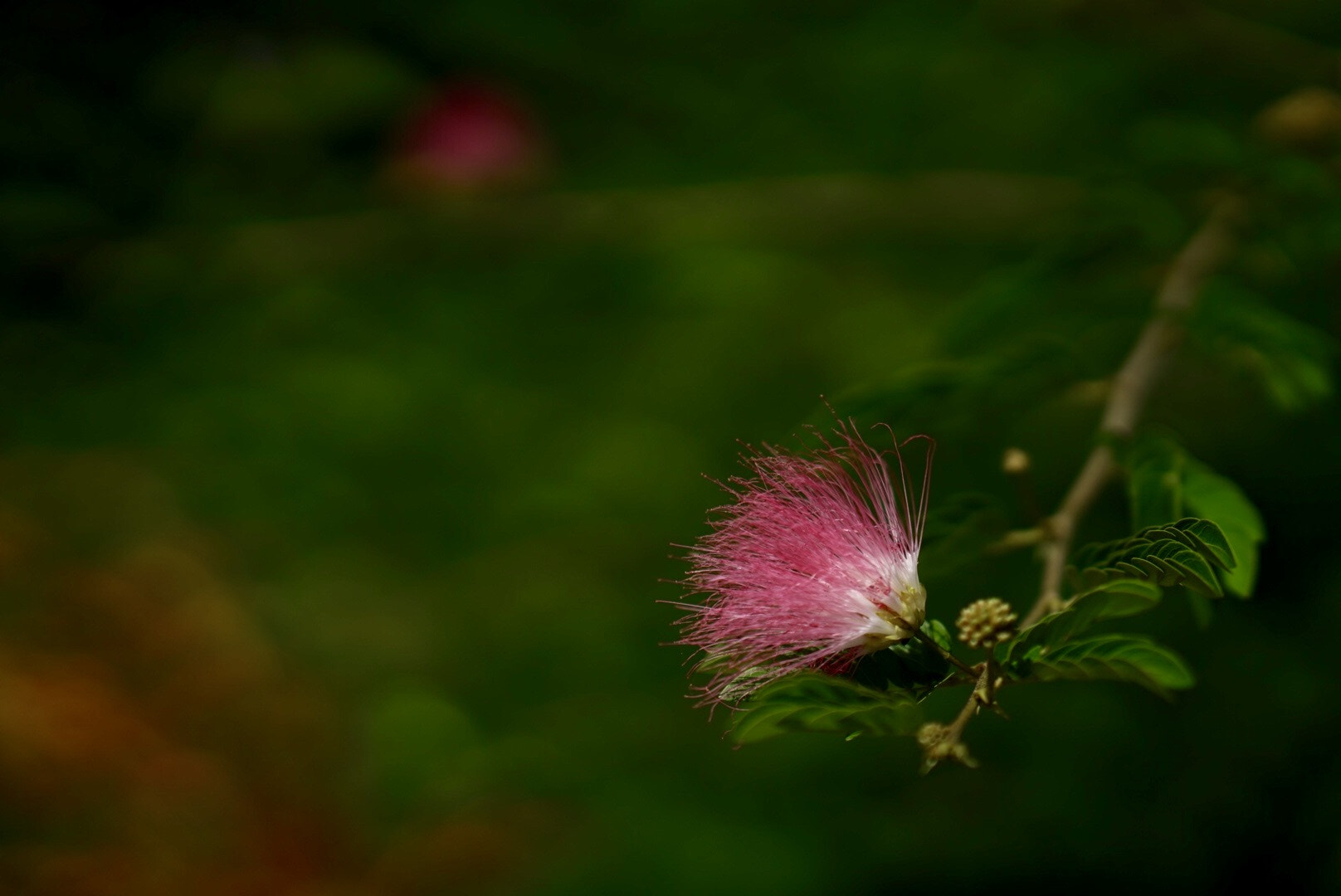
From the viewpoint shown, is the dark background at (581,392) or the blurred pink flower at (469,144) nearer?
the dark background at (581,392)

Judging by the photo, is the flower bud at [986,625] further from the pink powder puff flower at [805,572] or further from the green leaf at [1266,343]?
the green leaf at [1266,343]

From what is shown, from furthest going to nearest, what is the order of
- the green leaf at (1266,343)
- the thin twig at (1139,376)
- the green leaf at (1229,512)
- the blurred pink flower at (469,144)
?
the blurred pink flower at (469,144)
the green leaf at (1266,343)
the thin twig at (1139,376)
the green leaf at (1229,512)

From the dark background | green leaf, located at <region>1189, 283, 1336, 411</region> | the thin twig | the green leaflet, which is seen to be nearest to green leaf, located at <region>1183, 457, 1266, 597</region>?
the green leaflet

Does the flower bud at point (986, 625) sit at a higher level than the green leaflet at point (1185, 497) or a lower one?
lower

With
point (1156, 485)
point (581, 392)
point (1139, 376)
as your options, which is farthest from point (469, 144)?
point (1156, 485)

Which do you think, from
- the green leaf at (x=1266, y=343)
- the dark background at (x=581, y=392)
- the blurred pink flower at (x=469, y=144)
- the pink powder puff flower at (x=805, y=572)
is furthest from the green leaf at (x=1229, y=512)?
the blurred pink flower at (x=469, y=144)

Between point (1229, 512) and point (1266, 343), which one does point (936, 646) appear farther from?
point (1266, 343)
